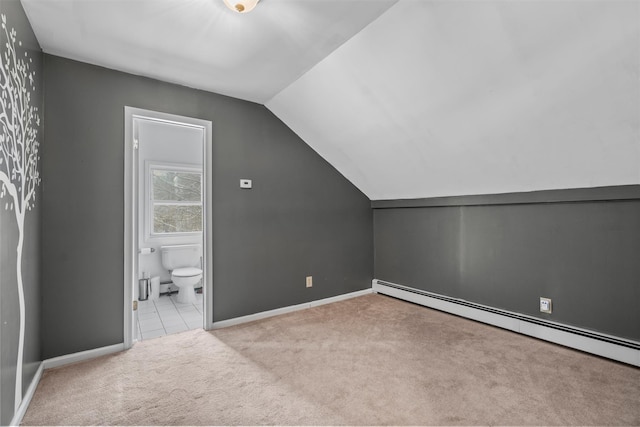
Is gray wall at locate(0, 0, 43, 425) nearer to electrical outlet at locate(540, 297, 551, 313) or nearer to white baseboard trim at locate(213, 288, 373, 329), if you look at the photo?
white baseboard trim at locate(213, 288, 373, 329)

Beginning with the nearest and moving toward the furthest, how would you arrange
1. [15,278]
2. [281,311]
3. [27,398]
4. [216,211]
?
[15,278] → [27,398] → [216,211] → [281,311]

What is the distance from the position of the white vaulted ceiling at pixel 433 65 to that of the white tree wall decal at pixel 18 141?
41 cm

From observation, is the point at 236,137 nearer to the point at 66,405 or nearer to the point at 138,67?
the point at 138,67

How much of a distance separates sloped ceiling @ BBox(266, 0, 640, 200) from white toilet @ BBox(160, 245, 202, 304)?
7.68 feet

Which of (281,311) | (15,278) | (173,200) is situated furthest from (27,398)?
(173,200)

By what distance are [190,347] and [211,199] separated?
1298 millimetres

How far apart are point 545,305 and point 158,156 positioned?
4.83m

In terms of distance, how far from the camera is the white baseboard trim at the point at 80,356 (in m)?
2.24

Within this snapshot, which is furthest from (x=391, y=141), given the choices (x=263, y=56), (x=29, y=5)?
(x=29, y=5)

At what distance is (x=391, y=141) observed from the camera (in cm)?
298

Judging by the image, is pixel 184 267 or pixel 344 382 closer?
pixel 344 382

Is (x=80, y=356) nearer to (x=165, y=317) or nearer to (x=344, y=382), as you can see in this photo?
(x=165, y=317)

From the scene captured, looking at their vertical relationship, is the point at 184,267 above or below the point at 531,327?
above

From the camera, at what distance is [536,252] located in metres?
2.68
